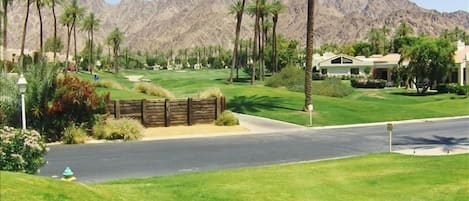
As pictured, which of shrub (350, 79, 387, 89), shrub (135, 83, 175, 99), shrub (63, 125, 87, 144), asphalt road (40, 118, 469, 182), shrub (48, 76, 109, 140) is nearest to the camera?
asphalt road (40, 118, 469, 182)

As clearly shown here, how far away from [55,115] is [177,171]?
11.1 m

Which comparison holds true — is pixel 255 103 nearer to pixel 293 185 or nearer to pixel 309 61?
pixel 309 61

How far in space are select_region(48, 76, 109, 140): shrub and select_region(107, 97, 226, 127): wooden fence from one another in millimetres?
2033

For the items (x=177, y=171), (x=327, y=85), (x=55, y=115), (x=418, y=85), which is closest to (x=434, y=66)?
(x=418, y=85)

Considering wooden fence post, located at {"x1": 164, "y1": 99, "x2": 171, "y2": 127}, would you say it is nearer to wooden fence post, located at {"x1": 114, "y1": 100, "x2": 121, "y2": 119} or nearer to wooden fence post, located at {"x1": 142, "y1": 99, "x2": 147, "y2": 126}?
wooden fence post, located at {"x1": 142, "y1": 99, "x2": 147, "y2": 126}

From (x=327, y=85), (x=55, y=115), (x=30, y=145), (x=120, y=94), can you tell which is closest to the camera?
(x=30, y=145)

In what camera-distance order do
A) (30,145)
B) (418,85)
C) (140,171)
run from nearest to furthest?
(30,145), (140,171), (418,85)

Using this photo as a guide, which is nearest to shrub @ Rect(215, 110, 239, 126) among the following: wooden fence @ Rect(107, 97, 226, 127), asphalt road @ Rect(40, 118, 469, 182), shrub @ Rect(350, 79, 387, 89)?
wooden fence @ Rect(107, 97, 226, 127)

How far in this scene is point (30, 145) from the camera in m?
13.1

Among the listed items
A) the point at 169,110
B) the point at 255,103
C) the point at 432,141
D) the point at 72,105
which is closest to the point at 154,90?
the point at 255,103

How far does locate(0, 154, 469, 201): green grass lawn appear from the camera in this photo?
9.14 metres

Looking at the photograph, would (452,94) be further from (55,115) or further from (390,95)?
(55,115)

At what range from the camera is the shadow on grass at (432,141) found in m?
26.5

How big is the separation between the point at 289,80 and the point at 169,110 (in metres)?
30.6
